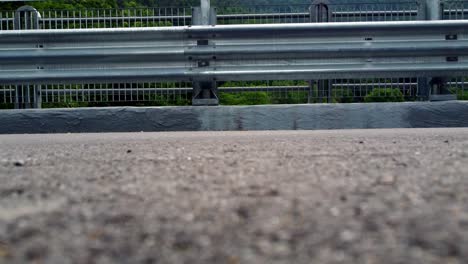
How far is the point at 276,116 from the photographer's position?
5.65 m

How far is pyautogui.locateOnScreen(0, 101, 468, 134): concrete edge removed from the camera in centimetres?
563

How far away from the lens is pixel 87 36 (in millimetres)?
5980

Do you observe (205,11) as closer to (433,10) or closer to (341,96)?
(341,96)

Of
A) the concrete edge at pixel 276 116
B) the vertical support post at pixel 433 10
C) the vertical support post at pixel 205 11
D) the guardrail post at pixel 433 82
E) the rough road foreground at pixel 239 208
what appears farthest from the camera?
the vertical support post at pixel 433 10

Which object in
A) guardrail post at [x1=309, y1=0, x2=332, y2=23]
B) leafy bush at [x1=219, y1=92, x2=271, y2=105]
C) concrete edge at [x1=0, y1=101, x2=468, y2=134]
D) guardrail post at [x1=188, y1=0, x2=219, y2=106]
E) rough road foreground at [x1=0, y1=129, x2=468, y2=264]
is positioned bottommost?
rough road foreground at [x1=0, y1=129, x2=468, y2=264]

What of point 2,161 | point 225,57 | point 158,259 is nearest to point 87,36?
point 225,57

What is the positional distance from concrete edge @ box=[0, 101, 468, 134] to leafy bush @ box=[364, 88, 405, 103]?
62 cm

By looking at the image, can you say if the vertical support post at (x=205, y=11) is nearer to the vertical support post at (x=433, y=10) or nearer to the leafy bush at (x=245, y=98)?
the leafy bush at (x=245, y=98)

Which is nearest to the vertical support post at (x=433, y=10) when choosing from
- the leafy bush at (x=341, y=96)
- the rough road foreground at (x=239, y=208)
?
the leafy bush at (x=341, y=96)

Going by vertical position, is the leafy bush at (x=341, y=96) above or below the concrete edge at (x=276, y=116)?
above

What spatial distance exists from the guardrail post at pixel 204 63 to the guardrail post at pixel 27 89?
5.87 ft

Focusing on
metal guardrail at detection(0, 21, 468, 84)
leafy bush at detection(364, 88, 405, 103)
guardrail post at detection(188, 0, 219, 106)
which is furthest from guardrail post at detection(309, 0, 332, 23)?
guardrail post at detection(188, 0, 219, 106)

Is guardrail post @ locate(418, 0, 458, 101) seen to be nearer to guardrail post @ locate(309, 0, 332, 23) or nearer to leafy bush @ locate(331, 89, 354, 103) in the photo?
leafy bush @ locate(331, 89, 354, 103)

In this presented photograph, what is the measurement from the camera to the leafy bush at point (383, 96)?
6.27 meters
